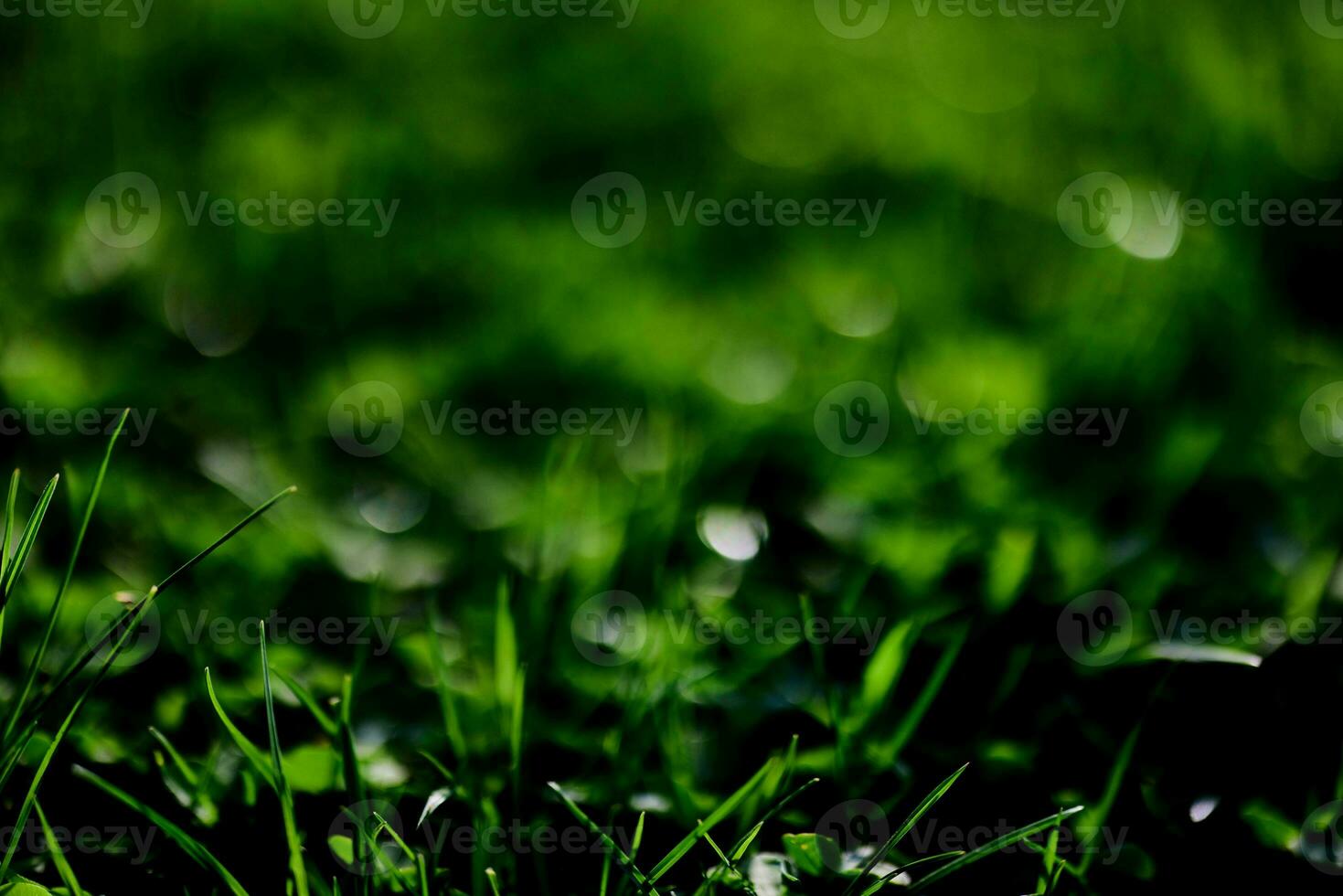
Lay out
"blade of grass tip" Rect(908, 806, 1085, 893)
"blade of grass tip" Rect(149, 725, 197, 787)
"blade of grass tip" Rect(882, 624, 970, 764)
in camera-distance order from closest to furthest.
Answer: "blade of grass tip" Rect(908, 806, 1085, 893), "blade of grass tip" Rect(149, 725, 197, 787), "blade of grass tip" Rect(882, 624, 970, 764)

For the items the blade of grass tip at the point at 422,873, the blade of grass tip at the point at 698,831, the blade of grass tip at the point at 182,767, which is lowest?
the blade of grass tip at the point at 182,767

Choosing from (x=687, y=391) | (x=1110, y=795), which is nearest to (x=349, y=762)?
(x=1110, y=795)

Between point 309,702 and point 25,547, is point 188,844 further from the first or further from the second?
point 25,547

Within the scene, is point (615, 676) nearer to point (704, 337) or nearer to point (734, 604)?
point (734, 604)

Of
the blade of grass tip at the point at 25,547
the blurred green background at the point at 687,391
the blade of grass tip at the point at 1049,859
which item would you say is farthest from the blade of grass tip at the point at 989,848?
the blade of grass tip at the point at 25,547

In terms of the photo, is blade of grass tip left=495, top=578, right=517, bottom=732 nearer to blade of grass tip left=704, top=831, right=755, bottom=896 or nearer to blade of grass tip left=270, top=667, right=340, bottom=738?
blade of grass tip left=270, top=667, right=340, bottom=738

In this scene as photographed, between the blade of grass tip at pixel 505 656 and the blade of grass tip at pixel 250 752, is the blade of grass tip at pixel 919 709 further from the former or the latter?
the blade of grass tip at pixel 250 752

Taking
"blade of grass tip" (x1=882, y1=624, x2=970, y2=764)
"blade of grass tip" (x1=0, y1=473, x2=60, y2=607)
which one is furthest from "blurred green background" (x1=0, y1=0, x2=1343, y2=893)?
"blade of grass tip" (x1=0, y1=473, x2=60, y2=607)

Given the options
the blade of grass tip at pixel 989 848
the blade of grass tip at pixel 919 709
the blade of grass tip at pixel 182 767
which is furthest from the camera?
the blade of grass tip at pixel 919 709
